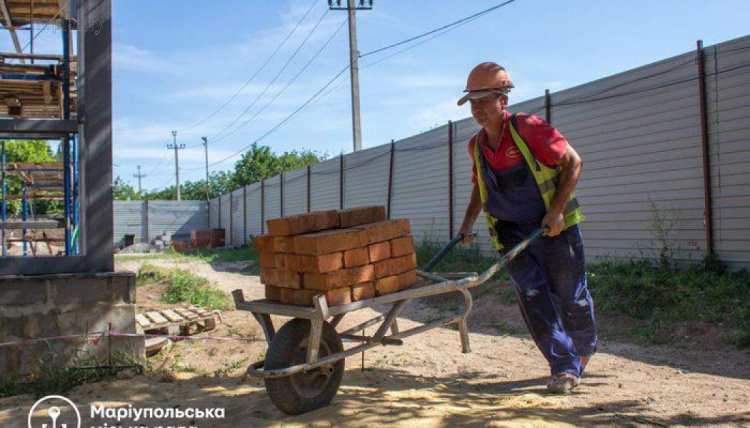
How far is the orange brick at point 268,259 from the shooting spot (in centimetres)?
358

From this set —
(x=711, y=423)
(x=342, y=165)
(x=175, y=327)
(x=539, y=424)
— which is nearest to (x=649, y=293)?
(x=711, y=423)

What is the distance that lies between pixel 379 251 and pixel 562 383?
5.04 feet

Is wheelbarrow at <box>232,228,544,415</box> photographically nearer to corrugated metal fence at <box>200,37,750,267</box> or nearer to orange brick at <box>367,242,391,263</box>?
orange brick at <box>367,242,391,263</box>

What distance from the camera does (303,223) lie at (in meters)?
3.42

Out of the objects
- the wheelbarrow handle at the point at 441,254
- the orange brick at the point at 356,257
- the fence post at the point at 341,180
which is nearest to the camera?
the orange brick at the point at 356,257

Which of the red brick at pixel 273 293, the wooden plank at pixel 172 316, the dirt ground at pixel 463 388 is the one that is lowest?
the dirt ground at pixel 463 388

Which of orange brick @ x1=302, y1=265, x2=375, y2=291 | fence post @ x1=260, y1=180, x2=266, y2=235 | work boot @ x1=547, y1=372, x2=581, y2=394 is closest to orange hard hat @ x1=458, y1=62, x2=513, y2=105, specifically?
orange brick @ x1=302, y1=265, x2=375, y2=291

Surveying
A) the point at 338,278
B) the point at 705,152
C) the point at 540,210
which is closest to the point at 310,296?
the point at 338,278

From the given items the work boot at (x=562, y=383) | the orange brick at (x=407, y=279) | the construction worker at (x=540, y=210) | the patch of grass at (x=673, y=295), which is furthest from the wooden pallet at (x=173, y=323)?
the patch of grass at (x=673, y=295)

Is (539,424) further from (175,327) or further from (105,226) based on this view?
(175,327)

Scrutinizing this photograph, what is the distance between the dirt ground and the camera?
3184 mm

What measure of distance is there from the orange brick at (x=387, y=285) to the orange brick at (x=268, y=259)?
677 mm

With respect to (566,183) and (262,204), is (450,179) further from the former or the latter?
(262,204)

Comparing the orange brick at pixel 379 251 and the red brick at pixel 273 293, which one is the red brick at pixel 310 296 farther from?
the orange brick at pixel 379 251
